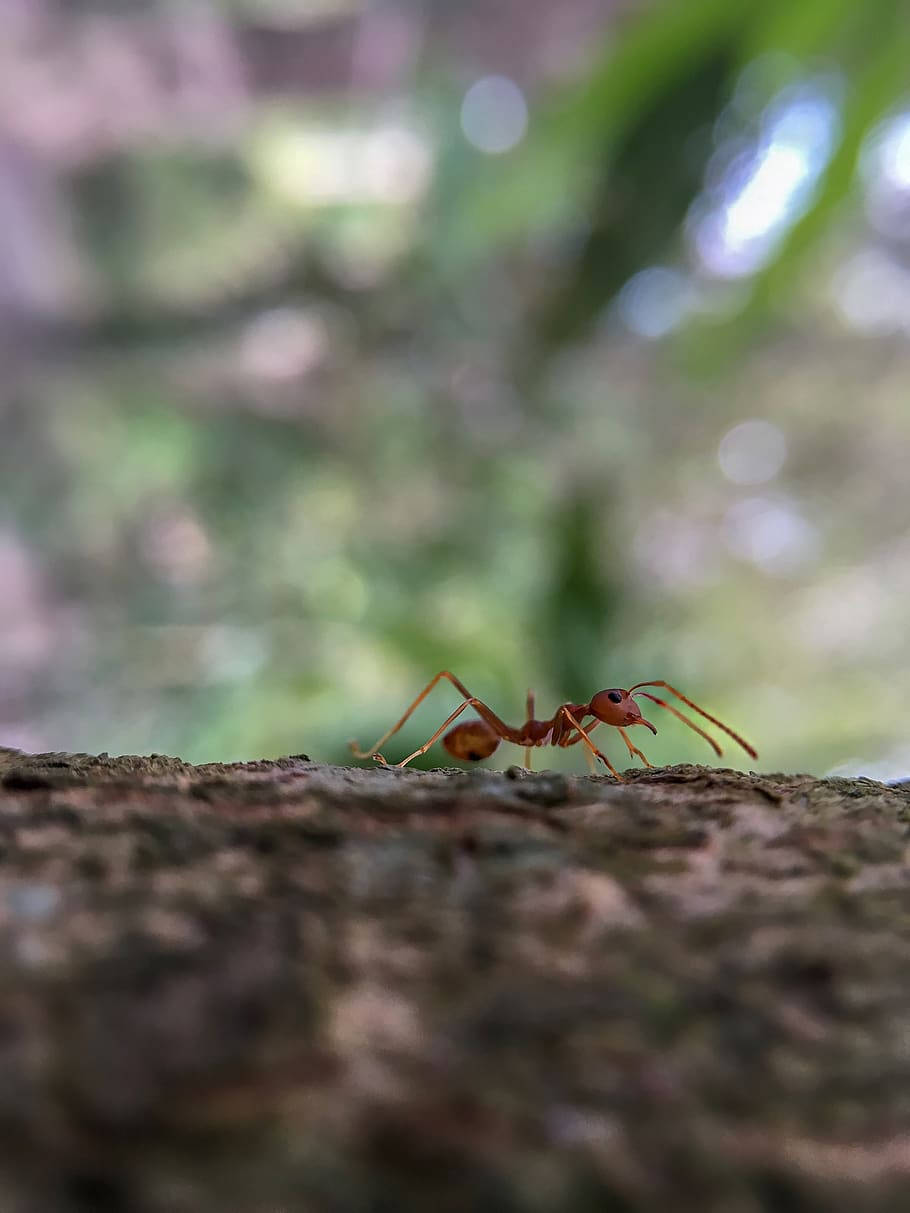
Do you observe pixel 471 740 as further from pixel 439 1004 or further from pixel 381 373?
pixel 381 373

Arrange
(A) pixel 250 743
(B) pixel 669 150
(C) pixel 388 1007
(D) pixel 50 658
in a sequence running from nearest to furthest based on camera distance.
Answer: (C) pixel 388 1007, (A) pixel 250 743, (B) pixel 669 150, (D) pixel 50 658

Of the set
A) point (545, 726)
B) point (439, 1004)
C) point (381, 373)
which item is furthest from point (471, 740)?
point (381, 373)

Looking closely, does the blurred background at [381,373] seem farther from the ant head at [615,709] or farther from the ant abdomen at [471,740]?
the ant head at [615,709]

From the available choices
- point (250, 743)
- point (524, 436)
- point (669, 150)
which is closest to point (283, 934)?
point (250, 743)

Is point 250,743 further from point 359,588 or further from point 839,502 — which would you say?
point 839,502

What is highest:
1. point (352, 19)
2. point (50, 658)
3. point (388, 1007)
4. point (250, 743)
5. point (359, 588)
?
point (352, 19)
